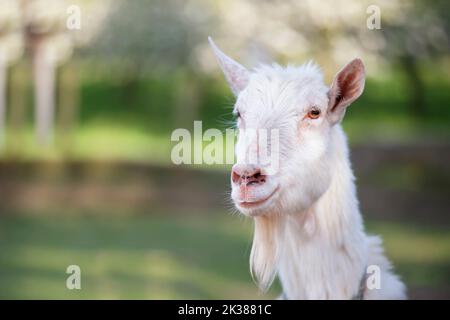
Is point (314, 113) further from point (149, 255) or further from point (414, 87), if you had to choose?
point (414, 87)

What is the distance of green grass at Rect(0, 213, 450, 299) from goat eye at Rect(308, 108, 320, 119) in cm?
371

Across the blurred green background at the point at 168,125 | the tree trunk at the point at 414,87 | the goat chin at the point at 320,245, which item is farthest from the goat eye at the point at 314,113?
the tree trunk at the point at 414,87

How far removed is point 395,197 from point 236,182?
6912 millimetres

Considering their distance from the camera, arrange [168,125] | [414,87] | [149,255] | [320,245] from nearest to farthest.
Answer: [320,245], [149,255], [414,87], [168,125]

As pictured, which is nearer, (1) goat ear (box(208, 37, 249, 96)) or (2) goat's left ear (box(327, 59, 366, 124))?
(2) goat's left ear (box(327, 59, 366, 124))

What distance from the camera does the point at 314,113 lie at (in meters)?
2.44

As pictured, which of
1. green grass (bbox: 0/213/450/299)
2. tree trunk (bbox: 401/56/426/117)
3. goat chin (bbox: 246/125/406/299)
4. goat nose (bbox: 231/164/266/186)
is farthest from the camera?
tree trunk (bbox: 401/56/426/117)

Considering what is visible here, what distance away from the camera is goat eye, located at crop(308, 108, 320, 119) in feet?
7.98

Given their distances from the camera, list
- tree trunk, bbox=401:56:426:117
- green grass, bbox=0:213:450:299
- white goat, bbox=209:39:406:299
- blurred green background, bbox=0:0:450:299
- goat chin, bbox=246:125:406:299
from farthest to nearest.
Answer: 1. tree trunk, bbox=401:56:426:117
2. blurred green background, bbox=0:0:450:299
3. green grass, bbox=0:213:450:299
4. goat chin, bbox=246:125:406:299
5. white goat, bbox=209:39:406:299

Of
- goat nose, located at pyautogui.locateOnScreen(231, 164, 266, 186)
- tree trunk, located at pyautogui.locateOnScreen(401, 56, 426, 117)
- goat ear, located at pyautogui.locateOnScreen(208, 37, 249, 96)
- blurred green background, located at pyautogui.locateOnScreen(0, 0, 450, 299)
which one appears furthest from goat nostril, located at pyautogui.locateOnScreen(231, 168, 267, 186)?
tree trunk, located at pyautogui.locateOnScreen(401, 56, 426, 117)

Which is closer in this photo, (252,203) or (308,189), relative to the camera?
(252,203)

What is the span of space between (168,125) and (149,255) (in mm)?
2205

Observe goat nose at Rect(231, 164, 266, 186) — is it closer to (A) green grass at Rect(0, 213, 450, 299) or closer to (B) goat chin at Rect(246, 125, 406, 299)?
(B) goat chin at Rect(246, 125, 406, 299)

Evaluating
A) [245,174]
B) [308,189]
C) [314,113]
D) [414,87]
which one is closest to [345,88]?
[314,113]
